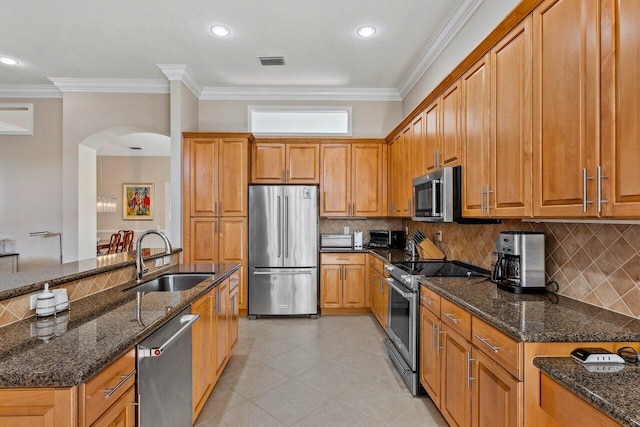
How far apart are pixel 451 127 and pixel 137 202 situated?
8.38m

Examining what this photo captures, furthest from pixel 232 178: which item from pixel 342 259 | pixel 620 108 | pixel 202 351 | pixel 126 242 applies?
pixel 126 242

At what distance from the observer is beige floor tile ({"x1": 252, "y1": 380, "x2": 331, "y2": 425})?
2.30 metres

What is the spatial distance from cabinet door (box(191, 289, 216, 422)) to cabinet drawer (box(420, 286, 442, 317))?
1.53 m

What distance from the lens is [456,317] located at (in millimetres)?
1869

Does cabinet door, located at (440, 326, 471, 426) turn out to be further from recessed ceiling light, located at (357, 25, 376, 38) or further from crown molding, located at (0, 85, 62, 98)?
crown molding, located at (0, 85, 62, 98)

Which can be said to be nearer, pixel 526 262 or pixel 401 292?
pixel 526 262

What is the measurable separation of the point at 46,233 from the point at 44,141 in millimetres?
1328

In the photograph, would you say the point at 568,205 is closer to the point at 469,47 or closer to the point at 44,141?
the point at 469,47

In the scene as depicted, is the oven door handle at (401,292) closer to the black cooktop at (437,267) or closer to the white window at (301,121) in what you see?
the black cooktop at (437,267)

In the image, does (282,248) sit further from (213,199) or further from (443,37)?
(443,37)

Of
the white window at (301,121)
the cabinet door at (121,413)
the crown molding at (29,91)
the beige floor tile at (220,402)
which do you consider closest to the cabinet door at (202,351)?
the beige floor tile at (220,402)

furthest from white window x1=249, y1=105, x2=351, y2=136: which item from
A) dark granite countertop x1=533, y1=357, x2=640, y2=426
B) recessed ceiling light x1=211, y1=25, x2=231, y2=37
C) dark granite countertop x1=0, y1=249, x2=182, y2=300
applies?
dark granite countertop x1=533, y1=357, x2=640, y2=426

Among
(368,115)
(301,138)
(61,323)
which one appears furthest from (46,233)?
(368,115)

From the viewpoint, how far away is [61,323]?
1503mm
